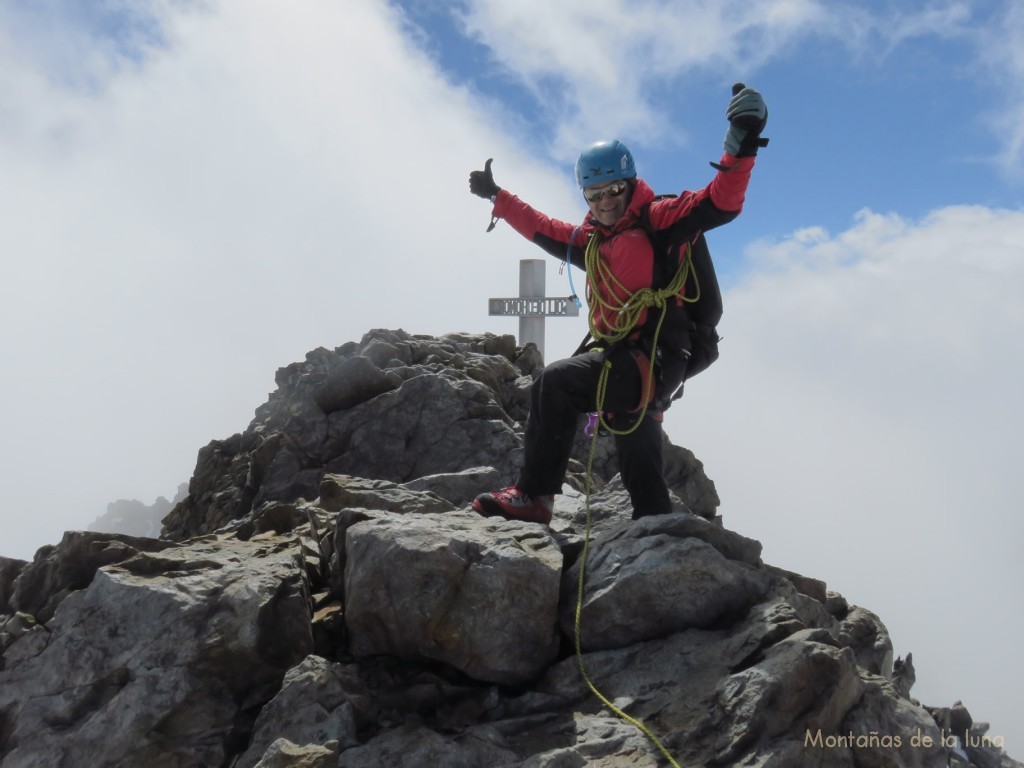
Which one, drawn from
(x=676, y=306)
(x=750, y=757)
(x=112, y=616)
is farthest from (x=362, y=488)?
(x=750, y=757)

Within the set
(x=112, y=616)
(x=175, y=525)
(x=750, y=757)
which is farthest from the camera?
(x=175, y=525)

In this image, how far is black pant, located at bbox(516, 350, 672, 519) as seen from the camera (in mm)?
7621

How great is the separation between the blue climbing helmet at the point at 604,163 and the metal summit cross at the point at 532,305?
13.8 metres

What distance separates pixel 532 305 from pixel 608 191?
13.9 m

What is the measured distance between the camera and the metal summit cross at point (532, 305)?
21.8 meters

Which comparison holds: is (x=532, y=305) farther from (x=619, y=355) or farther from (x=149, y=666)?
(x=149, y=666)

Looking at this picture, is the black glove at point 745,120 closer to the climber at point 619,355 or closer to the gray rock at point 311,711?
the climber at point 619,355

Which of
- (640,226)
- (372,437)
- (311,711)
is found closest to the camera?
(311,711)

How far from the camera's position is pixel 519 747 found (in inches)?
212

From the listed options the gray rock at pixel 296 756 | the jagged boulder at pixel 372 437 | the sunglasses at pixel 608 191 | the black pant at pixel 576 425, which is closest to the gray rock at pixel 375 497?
the black pant at pixel 576 425

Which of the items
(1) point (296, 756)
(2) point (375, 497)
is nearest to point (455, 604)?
(1) point (296, 756)

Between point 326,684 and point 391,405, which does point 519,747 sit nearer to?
point 326,684

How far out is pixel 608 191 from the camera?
26.1 ft

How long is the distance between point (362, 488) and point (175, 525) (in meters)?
7.75
